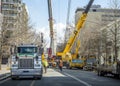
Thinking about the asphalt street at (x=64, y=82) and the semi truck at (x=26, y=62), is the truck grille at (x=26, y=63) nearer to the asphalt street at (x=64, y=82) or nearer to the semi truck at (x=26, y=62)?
the semi truck at (x=26, y=62)

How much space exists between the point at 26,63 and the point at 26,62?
0.27ft

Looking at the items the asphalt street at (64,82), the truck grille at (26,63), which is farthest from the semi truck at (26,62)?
the asphalt street at (64,82)

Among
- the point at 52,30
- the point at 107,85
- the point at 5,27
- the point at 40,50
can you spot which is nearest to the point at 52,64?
the point at 52,30

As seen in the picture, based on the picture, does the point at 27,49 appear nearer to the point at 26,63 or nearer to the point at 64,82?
the point at 26,63

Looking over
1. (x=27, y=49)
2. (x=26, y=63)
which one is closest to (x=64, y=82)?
(x=26, y=63)

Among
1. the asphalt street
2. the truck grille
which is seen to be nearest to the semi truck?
the truck grille

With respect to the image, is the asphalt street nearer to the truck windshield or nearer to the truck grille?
the truck grille

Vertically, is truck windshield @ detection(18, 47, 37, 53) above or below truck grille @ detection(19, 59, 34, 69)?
above

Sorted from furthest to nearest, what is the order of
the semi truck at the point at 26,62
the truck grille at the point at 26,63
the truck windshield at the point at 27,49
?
1. the truck windshield at the point at 27,49
2. the truck grille at the point at 26,63
3. the semi truck at the point at 26,62

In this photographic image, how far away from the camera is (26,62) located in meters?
35.2

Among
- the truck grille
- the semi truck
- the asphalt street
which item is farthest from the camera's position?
the truck grille

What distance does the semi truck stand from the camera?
34.7 metres

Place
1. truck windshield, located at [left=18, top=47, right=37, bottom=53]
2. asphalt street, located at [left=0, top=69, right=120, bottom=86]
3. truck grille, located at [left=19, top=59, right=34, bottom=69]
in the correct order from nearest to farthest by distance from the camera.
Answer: asphalt street, located at [left=0, top=69, right=120, bottom=86]
truck grille, located at [left=19, top=59, right=34, bottom=69]
truck windshield, located at [left=18, top=47, right=37, bottom=53]

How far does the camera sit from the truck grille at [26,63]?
35.0 meters
